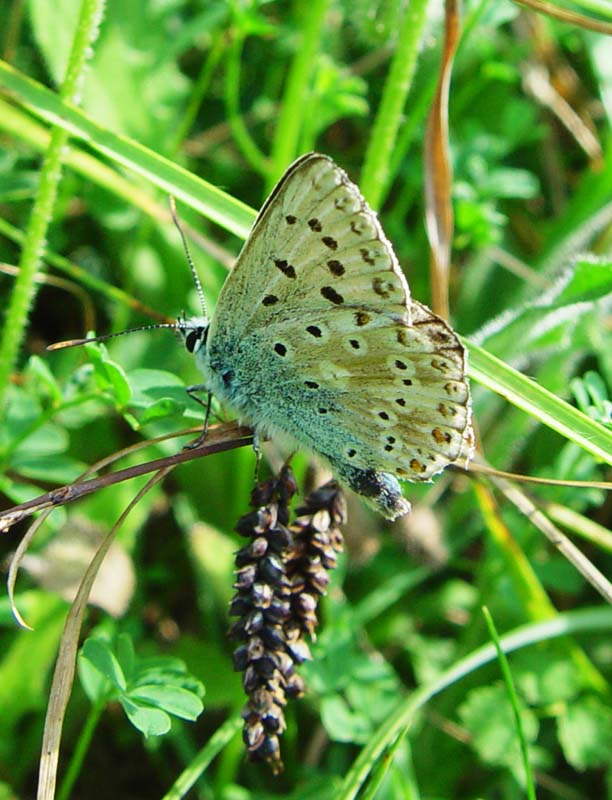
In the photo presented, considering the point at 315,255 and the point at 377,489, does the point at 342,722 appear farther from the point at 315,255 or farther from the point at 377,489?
the point at 315,255

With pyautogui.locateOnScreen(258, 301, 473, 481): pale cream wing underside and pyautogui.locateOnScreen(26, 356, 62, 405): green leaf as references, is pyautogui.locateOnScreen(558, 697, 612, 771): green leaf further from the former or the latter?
pyautogui.locateOnScreen(26, 356, 62, 405): green leaf

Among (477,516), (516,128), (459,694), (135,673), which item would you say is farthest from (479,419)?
(135,673)

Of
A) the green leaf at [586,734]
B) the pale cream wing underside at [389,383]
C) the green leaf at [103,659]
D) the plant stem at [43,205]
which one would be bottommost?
the green leaf at [586,734]

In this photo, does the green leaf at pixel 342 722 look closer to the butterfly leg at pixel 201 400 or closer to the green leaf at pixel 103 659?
the green leaf at pixel 103 659

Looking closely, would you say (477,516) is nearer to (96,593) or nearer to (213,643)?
(213,643)

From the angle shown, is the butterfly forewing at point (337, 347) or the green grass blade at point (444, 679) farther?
the green grass blade at point (444, 679)

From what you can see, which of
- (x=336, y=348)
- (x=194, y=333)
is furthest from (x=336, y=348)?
(x=194, y=333)

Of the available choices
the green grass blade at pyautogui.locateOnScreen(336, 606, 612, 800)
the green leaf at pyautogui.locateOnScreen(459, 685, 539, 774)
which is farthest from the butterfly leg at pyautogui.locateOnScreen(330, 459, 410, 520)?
the green leaf at pyautogui.locateOnScreen(459, 685, 539, 774)

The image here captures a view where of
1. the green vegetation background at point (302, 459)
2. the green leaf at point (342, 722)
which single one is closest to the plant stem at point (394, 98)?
the green vegetation background at point (302, 459)
